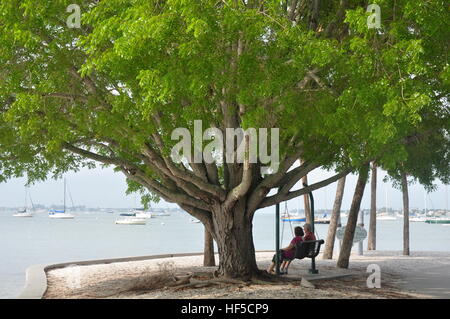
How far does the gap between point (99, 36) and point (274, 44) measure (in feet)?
9.26

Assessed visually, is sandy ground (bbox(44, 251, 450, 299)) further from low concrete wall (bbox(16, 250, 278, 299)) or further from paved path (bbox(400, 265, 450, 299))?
low concrete wall (bbox(16, 250, 278, 299))

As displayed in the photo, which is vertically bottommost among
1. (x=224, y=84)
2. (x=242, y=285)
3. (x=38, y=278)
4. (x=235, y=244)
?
(x=38, y=278)

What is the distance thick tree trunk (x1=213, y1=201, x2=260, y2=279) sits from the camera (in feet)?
47.0

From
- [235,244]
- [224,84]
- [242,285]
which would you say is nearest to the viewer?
[224,84]

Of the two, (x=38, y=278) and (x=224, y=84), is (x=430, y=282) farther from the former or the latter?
(x=38, y=278)

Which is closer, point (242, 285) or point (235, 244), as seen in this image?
point (242, 285)

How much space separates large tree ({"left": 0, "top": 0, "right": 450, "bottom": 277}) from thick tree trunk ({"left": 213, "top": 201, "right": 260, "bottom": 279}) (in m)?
0.02

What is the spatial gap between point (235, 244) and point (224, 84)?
197 inches

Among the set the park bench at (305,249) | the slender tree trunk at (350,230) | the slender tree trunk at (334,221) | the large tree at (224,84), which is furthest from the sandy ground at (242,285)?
the large tree at (224,84)

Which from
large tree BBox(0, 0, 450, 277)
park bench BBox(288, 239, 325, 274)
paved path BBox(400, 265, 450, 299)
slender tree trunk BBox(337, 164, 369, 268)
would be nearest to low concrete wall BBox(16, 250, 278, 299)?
large tree BBox(0, 0, 450, 277)

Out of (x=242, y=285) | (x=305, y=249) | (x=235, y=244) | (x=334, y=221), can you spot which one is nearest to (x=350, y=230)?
(x=305, y=249)

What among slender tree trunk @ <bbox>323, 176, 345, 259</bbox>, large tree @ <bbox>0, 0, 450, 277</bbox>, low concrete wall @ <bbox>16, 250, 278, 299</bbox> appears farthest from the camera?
slender tree trunk @ <bbox>323, 176, 345, 259</bbox>

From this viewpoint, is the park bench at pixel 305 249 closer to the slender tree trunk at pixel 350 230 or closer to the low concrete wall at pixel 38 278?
the slender tree trunk at pixel 350 230

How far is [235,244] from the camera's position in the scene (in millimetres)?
14453
